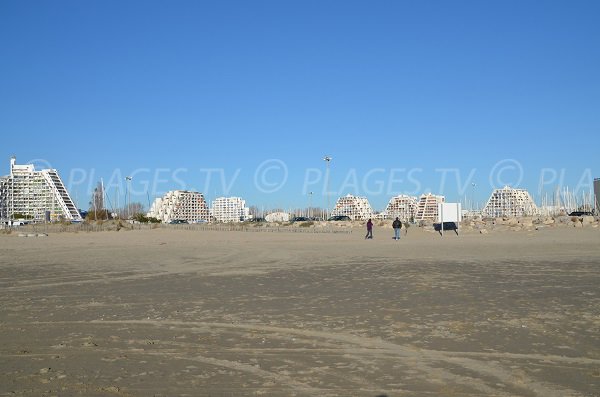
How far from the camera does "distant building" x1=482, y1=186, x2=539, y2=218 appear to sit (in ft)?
510

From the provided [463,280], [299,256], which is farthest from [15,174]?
[463,280]

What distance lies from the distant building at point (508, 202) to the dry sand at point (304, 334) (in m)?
148

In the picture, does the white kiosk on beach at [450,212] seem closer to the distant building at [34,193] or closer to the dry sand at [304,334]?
the dry sand at [304,334]

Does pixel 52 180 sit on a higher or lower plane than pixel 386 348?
higher

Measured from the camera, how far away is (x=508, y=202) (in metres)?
165

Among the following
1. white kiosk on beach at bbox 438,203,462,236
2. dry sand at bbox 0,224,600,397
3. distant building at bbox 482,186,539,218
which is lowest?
dry sand at bbox 0,224,600,397

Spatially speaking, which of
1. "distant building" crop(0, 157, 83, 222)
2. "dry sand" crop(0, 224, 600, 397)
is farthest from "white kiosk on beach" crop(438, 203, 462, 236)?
"distant building" crop(0, 157, 83, 222)

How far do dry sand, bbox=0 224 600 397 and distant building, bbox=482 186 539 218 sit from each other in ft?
487

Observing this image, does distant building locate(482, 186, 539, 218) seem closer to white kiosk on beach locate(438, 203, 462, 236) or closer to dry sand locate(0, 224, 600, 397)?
white kiosk on beach locate(438, 203, 462, 236)

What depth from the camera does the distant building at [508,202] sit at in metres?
155

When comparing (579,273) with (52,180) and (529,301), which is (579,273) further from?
(52,180)

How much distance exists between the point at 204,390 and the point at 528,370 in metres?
3.50

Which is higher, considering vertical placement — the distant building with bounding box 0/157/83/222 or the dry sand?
the distant building with bounding box 0/157/83/222

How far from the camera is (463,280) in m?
14.5
